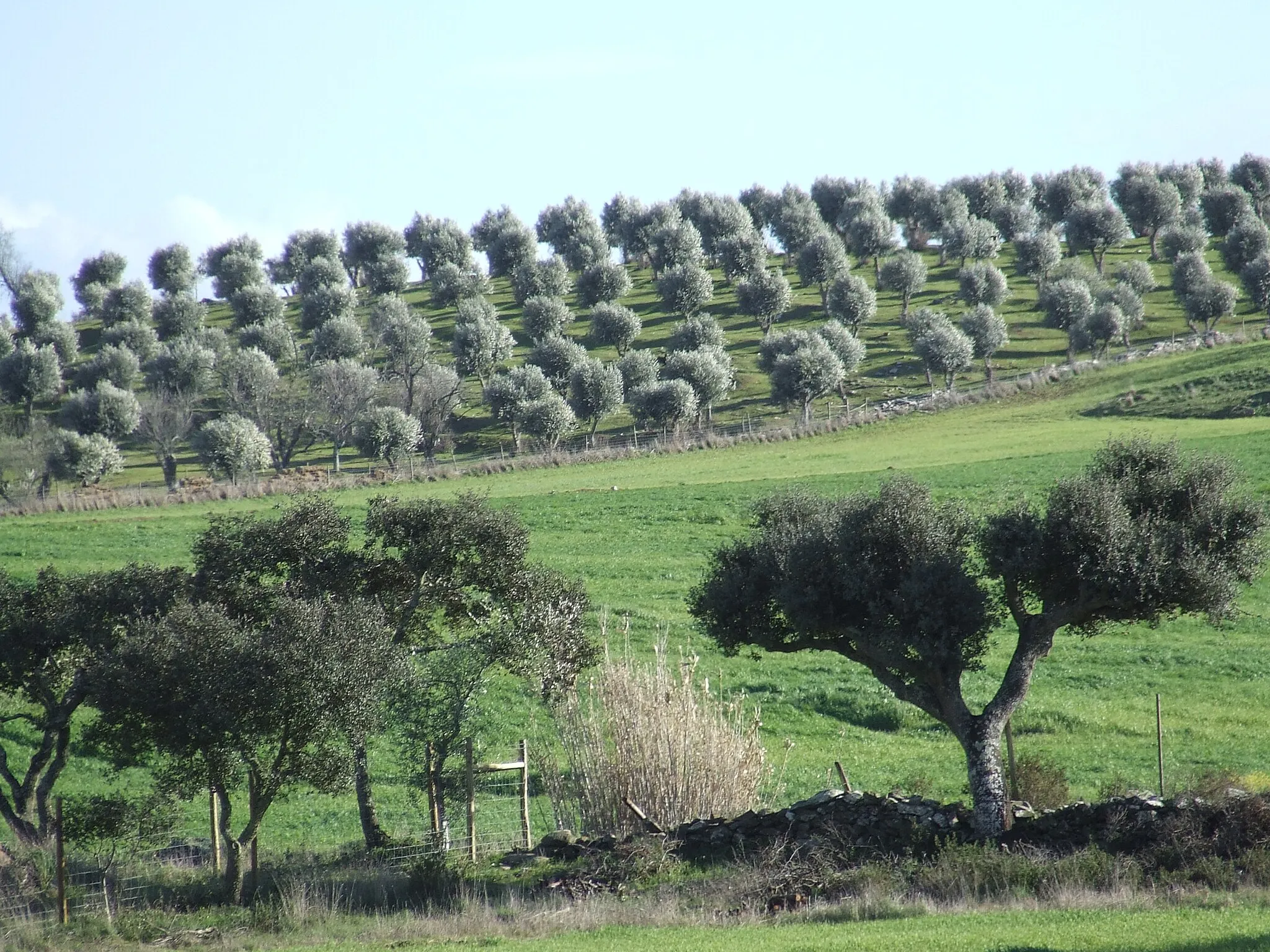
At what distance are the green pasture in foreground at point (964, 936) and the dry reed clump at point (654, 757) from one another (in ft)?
15.7

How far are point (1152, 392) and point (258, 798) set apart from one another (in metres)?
72.7

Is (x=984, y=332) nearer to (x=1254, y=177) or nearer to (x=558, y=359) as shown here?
(x=558, y=359)

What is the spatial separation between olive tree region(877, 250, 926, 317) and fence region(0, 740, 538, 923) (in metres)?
107

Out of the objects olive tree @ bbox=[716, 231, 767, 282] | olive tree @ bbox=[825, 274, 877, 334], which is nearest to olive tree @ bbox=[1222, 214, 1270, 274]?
olive tree @ bbox=[825, 274, 877, 334]

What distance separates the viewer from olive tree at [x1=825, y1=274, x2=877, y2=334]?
380 feet

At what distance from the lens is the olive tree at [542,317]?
12194cm

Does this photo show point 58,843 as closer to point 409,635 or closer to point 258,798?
point 258,798

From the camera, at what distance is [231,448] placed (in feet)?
292

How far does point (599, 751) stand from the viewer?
20938 millimetres

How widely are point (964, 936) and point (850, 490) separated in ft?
128

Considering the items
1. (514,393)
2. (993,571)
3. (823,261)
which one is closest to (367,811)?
(993,571)

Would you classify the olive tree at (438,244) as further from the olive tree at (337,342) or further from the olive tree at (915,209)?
the olive tree at (915,209)

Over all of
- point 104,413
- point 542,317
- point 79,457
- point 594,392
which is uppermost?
point 542,317

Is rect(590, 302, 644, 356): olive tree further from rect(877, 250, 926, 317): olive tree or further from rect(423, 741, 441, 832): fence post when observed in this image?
rect(423, 741, 441, 832): fence post
